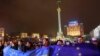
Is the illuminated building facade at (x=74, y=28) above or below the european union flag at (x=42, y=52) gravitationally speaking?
above

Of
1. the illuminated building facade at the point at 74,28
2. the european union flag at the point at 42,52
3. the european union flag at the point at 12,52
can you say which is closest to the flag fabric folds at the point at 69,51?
the european union flag at the point at 42,52

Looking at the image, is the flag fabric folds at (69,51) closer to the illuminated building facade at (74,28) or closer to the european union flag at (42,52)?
the european union flag at (42,52)

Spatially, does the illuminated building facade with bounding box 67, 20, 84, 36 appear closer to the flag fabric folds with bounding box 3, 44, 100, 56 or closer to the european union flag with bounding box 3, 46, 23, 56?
the european union flag with bounding box 3, 46, 23, 56

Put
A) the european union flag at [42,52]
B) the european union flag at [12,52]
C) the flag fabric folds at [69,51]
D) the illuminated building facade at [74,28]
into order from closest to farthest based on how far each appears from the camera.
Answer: the flag fabric folds at [69,51] → the european union flag at [42,52] → the european union flag at [12,52] → the illuminated building facade at [74,28]

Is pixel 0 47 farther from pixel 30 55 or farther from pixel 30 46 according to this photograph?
pixel 30 55

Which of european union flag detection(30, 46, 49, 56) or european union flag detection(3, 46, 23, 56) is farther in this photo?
european union flag detection(3, 46, 23, 56)

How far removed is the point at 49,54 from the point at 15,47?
19.1 ft

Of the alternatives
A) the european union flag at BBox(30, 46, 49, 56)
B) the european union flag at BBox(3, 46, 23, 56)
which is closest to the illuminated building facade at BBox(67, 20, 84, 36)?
the european union flag at BBox(3, 46, 23, 56)

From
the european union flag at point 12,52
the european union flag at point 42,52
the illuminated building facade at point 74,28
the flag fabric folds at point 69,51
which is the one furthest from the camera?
the illuminated building facade at point 74,28

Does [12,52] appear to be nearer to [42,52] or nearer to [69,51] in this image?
[42,52]

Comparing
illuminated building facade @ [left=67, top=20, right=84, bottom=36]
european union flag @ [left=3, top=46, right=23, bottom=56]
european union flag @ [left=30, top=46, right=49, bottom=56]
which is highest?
illuminated building facade @ [left=67, top=20, right=84, bottom=36]

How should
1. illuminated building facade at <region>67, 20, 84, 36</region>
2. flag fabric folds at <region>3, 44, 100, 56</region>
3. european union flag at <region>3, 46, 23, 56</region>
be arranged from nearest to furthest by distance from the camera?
flag fabric folds at <region>3, 44, 100, 56</region>
european union flag at <region>3, 46, 23, 56</region>
illuminated building facade at <region>67, 20, 84, 36</region>

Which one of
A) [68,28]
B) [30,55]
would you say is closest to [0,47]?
[30,55]

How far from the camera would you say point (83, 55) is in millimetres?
14055
